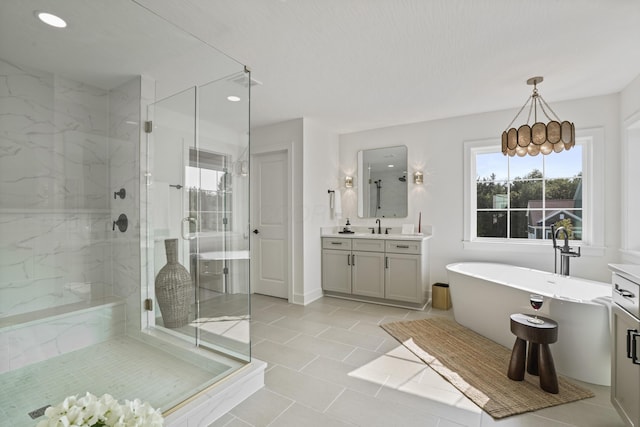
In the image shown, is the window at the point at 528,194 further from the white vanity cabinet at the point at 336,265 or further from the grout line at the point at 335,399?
the grout line at the point at 335,399

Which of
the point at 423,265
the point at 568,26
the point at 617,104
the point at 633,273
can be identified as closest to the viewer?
the point at 633,273

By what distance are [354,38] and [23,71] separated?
2341mm

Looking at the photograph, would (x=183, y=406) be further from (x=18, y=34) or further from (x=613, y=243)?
(x=613, y=243)

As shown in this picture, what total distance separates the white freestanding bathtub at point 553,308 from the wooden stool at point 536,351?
0.19m

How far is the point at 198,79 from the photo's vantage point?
109 inches

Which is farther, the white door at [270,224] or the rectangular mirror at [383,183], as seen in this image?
the rectangular mirror at [383,183]

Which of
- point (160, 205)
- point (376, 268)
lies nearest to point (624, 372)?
point (376, 268)

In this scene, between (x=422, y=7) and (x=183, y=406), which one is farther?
(x=422, y=7)

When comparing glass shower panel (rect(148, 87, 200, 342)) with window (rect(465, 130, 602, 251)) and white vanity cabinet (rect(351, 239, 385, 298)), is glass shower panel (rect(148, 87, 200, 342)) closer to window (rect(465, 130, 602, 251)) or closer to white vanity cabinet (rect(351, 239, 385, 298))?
white vanity cabinet (rect(351, 239, 385, 298))

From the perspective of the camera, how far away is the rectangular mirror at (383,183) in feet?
A: 15.2

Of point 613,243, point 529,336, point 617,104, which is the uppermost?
point 617,104

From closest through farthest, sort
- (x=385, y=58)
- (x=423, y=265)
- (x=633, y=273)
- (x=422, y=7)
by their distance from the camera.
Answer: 1. (x=633, y=273)
2. (x=422, y=7)
3. (x=385, y=58)
4. (x=423, y=265)

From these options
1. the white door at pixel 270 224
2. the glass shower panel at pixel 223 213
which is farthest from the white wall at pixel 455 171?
the glass shower panel at pixel 223 213

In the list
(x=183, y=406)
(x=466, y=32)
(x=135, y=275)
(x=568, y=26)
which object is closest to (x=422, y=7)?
(x=466, y=32)
